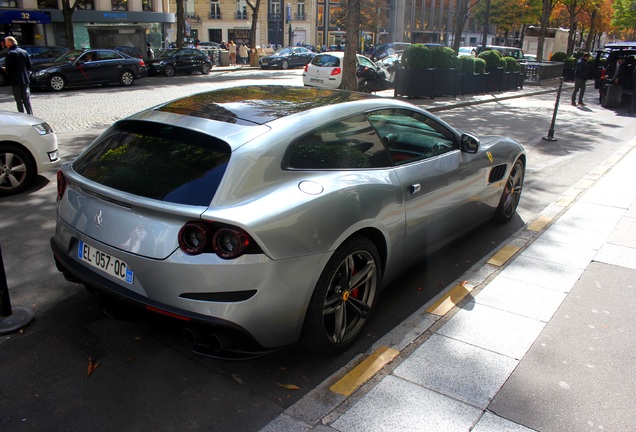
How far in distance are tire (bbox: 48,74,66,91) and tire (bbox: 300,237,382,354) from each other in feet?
59.8

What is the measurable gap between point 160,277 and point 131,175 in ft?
2.34

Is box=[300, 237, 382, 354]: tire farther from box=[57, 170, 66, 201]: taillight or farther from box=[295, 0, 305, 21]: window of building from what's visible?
box=[295, 0, 305, 21]: window of building

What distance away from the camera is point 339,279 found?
130 inches

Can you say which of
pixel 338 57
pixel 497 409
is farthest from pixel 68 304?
pixel 338 57

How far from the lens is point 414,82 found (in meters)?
18.5

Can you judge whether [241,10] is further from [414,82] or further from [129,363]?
[129,363]

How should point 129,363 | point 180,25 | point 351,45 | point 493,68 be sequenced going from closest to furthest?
point 129,363
point 351,45
point 493,68
point 180,25

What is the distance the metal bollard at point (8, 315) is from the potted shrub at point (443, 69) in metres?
17.1

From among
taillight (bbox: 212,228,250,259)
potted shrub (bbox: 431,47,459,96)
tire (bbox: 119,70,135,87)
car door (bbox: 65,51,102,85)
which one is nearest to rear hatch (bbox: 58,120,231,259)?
taillight (bbox: 212,228,250,259)

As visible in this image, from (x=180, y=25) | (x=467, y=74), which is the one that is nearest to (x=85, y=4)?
(x=180, y=25)

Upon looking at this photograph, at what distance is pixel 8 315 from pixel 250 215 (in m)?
2.09

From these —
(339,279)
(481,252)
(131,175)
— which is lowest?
(481,252)

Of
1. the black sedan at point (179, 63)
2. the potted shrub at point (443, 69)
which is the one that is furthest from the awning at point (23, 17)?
the potted shrub at point (443, 69)

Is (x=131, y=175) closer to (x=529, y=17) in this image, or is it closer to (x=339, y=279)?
(x=339, y=279)
